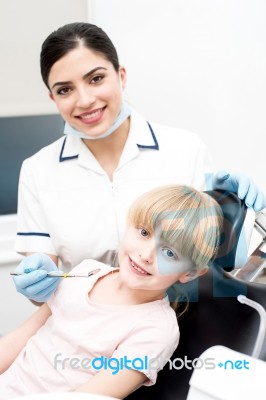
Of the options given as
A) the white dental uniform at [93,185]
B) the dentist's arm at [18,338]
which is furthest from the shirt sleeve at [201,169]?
the dentist's arm at [18,338]

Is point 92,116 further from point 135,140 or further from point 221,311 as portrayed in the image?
point 221,311

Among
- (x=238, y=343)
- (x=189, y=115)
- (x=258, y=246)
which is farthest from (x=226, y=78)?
(x=238, y=343)

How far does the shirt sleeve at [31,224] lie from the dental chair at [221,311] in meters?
0.39

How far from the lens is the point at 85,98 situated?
116 centimetres

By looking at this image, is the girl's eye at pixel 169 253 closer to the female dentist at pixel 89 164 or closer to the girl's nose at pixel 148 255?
the girl's nose at pixel 148 255

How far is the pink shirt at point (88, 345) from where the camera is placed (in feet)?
3.28

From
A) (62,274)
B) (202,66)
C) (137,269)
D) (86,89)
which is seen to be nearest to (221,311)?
(137,269)

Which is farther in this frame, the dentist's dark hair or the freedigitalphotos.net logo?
the dentist's dark hair

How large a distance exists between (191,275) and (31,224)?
1.55 feet

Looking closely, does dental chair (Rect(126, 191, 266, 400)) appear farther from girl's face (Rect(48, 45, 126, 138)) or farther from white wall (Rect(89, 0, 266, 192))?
white wall (Rect(89, 0, 266, 192))

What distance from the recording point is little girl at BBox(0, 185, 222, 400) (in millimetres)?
995

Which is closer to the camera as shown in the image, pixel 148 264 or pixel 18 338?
pixel 148 264

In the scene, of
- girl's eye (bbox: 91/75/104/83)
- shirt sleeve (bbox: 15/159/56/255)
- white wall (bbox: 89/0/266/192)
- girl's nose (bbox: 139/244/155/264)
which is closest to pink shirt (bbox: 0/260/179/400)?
girl's nose (bbox: 139/244/155/264)

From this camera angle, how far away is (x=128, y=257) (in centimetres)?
104
